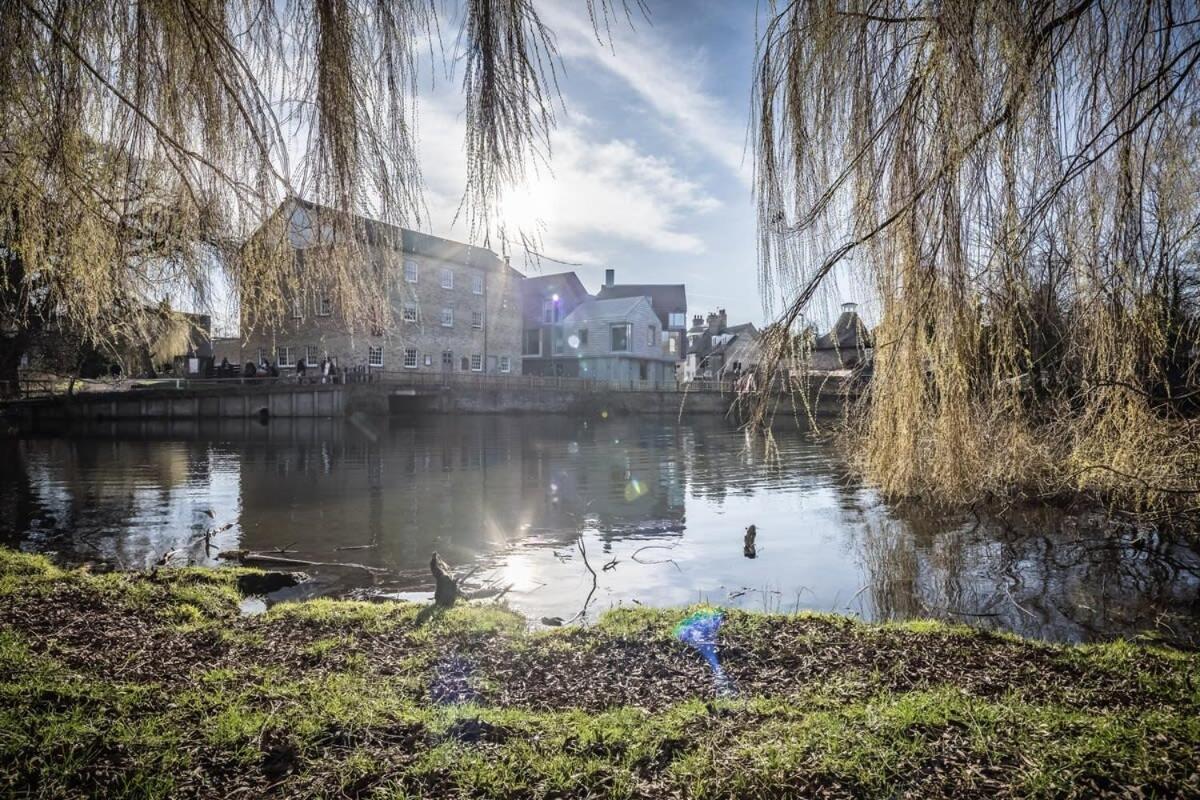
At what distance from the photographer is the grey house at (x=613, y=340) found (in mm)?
53562

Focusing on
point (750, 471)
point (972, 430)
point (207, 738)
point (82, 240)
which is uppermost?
point (82, 240)

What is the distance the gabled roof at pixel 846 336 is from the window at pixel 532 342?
179 feet

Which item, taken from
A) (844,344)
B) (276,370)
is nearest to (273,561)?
(844,344)

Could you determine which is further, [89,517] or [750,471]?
[750,471]

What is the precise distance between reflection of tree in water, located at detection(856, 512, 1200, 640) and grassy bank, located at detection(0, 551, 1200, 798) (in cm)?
219

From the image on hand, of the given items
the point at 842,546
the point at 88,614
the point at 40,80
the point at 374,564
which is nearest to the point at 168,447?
the point at 374,564

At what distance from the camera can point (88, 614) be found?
203 inches

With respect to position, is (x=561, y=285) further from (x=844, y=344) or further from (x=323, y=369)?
(x=844, y=344)

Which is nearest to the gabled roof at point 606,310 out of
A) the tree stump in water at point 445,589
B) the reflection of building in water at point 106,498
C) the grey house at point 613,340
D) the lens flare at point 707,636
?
the grey house at point 613,340

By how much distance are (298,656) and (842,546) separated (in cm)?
884

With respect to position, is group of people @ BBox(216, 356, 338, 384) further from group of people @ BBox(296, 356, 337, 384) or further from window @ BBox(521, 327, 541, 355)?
window @ BBox(521, 327, 541, 355)

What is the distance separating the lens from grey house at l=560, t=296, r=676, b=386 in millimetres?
53562

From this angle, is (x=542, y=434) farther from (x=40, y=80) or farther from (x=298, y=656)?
(x=40, y=80)

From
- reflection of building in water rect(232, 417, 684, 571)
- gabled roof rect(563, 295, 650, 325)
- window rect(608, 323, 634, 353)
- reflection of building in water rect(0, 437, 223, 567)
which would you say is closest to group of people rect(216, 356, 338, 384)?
reflection of building in water rect(232, 417, 684, 571)
